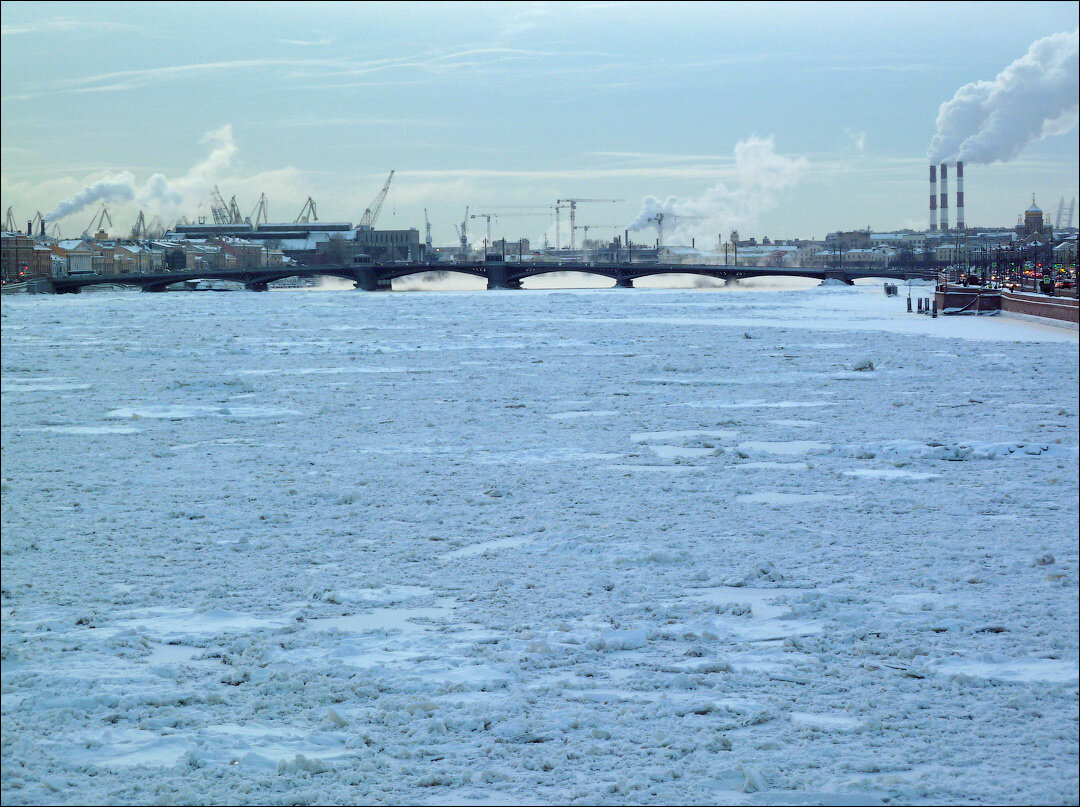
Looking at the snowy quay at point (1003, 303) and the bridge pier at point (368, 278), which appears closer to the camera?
the snowy quay at point (1003, 303)

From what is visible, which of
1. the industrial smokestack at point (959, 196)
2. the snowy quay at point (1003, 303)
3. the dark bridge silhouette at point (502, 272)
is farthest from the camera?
the industrial smokestack at point (959, 196)

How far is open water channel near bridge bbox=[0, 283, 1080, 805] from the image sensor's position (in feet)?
16.0

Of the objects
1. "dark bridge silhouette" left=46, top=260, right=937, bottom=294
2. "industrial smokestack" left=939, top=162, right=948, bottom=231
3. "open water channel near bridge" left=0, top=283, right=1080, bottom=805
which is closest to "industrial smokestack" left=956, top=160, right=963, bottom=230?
"industrial smokestack" left=939, top=162, right=948, bottom=231

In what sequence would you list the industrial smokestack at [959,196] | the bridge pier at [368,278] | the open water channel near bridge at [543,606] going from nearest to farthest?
the open water channel near bridge at [543,606] → the bridge pier at [368,278] → the industrial smokestack at [959,196]

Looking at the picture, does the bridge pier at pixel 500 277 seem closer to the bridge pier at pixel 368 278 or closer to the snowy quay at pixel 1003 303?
the bridge pier at pixel 368 278

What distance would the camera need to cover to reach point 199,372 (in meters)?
24.3

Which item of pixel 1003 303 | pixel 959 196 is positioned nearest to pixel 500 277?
pixel 1003 303

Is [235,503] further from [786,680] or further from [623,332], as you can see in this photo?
[623,332]

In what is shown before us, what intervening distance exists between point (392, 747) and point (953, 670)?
9.03ft

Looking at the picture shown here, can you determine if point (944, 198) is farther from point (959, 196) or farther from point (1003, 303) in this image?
point (1003, 303)

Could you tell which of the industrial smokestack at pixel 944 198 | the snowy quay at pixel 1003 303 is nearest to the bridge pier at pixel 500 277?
the snowy quay at pixel 1003 303

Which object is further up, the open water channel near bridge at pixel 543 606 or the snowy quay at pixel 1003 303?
the snowy quay at pixel 1003 303

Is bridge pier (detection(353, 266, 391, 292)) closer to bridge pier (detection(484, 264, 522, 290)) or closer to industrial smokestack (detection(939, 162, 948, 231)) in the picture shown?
bridge pier (detection(484, 264, 522, 290))

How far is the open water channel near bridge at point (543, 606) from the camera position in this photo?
488 centimetres
